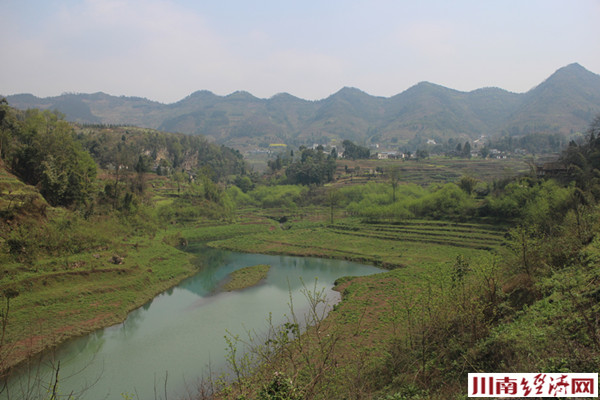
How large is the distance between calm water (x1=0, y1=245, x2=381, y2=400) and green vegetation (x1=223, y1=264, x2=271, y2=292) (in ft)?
2.50

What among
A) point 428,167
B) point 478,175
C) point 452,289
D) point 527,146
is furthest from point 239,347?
point 527,146

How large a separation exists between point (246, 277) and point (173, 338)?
11222mm

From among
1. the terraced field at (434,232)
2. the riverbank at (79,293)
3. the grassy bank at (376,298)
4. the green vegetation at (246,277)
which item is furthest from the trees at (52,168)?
the terraced field at (434,232)

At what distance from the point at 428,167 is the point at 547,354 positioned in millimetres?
82475

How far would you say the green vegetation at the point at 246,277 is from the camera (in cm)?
2730

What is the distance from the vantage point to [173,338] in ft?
61.1

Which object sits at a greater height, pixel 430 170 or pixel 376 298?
pixel 430 170

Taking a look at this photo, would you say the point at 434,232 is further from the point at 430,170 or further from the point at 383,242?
the point at 430,170

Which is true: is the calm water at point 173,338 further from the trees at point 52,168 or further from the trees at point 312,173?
the trees at point 312,173

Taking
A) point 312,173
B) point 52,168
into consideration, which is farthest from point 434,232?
point 312,173

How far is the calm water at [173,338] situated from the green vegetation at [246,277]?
763mm

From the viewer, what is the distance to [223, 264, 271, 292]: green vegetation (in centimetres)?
2730

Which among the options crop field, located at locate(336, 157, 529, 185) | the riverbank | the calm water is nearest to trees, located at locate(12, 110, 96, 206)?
the riverbank

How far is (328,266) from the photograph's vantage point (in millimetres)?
34062
